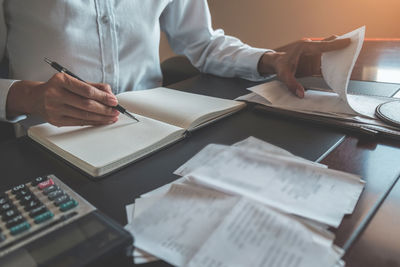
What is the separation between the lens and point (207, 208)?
378 millimetres

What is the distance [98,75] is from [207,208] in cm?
67

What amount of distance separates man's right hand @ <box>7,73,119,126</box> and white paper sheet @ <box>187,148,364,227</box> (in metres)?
0.25

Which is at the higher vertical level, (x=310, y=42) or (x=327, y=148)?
(x=310, y=42)

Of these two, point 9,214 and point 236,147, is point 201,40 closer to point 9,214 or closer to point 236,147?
point 236,147

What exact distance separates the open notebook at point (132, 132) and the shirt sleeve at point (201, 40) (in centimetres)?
29

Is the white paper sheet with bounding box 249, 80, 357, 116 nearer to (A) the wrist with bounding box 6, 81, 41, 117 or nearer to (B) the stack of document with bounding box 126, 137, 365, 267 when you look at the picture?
(B) the stack of document with bounding box 126, 137, 365, 267

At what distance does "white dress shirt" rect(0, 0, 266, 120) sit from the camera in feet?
2.66

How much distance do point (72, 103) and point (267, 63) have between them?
0.55m

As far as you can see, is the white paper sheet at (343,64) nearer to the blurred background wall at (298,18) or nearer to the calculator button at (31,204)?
the calculator button at (31,204)

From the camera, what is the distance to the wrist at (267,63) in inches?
35.0

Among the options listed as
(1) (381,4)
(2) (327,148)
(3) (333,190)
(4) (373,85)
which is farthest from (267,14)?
(3) (333,190)

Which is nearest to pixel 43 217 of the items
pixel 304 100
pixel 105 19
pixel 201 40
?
pixel 304 100

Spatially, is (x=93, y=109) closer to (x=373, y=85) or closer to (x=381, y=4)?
(x=373, y=85)

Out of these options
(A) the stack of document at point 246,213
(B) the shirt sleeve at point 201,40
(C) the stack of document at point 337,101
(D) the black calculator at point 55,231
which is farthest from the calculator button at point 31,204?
(B) the shirt sleeve at point 201,40
